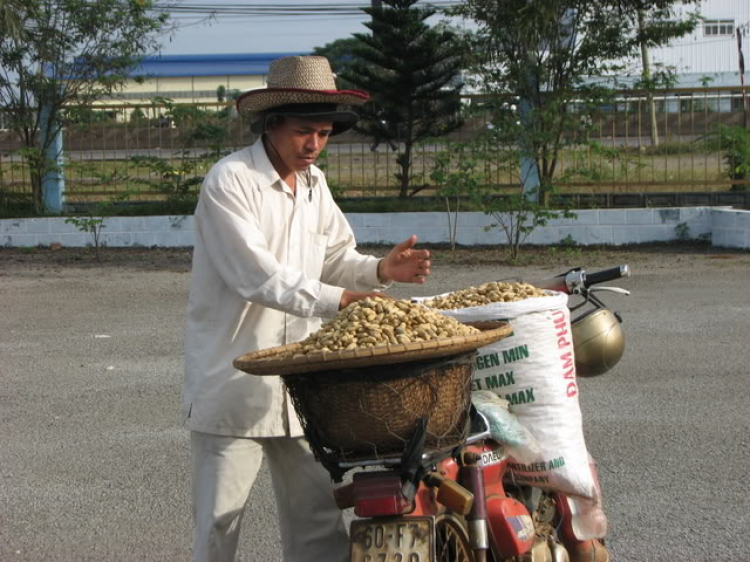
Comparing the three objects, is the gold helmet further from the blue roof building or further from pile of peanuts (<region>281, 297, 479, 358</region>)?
the blue roof building

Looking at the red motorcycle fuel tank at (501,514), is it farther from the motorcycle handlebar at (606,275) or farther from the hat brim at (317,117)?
the hat brim at (317,117)

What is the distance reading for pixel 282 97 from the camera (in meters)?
3.66

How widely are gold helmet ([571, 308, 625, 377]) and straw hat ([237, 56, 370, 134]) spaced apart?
3.87ft

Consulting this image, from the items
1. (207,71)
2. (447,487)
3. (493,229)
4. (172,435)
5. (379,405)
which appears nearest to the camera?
(379,405)

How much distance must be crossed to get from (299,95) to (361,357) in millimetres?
1126

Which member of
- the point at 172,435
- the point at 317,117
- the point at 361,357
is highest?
the point at 317,117

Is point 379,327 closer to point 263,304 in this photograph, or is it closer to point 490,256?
point 263,304

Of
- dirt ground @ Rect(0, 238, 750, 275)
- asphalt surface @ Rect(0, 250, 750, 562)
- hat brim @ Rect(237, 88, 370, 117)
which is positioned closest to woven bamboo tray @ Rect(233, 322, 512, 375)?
hat brim @ Rect(237, 88, 370, 117)

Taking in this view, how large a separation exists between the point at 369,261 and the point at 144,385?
4215 millimetres

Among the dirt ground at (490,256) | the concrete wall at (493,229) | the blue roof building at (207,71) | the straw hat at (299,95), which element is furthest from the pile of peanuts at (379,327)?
the blue roof building at (207,71)

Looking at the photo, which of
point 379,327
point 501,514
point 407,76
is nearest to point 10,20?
point 407,76

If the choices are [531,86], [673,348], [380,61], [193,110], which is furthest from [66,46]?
[673,348]

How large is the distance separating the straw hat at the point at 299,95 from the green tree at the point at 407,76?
604 inches

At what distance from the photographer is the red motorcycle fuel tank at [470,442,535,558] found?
3.64 meters
